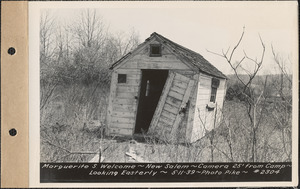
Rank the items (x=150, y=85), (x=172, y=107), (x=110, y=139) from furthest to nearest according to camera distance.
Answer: (x=150, y=85)
(x=172, y=107)
(x=110, y=139)

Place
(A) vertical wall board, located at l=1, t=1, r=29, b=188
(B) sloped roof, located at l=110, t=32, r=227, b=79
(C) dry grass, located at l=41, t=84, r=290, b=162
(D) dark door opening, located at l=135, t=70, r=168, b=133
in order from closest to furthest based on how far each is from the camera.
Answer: (A) vertical wall board, located at l=1, t=1, r=29, b=188
(C) dry grass, located at l=41, t=84, r=290, b=162
(B) sloped roof, located at l=110, t=32, r=227, b=79
(D) dark door opening, located at l=135, t=70, r=168, b=133

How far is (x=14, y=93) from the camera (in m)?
4.01

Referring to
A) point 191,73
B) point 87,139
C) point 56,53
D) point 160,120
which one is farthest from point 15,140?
point 191,73

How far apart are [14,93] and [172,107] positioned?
2.07 metres

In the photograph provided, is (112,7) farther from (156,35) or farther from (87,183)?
(87,183)

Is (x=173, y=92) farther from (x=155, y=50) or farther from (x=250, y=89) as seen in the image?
(x=250, y=89)

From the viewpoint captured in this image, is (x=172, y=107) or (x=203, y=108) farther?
(x=172, y=107)

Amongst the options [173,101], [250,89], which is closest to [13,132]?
[173,101]

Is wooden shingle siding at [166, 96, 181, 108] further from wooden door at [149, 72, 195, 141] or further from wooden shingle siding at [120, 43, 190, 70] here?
wooden shingle siding at [120, 43, 190, 70]

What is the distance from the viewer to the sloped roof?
171 inches

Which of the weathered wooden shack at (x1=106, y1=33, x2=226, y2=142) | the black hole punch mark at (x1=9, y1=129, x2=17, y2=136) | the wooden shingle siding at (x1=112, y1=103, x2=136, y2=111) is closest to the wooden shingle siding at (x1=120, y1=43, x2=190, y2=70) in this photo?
the weathered wooden shack at (x1=106, y1=33, x2=226, y2=142)

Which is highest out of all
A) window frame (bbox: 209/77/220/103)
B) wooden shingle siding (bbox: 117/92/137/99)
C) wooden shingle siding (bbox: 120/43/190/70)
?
wooden shingle siding (bbox: 120/43/190/70)

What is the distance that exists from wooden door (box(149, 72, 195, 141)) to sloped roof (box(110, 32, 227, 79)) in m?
0.24

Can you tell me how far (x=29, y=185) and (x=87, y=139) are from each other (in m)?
0.87
